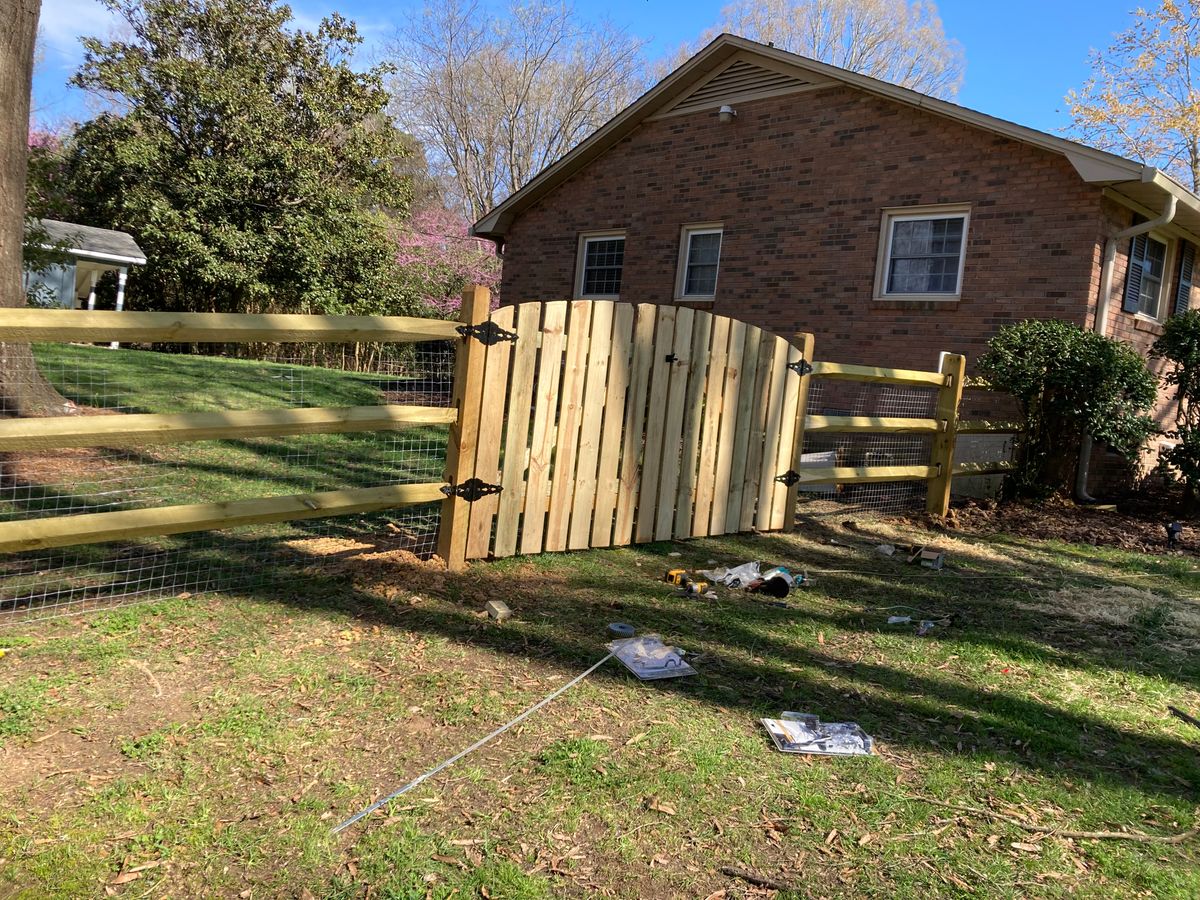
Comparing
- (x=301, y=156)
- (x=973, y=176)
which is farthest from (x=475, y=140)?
(x=973, y=176)

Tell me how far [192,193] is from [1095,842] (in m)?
22.8

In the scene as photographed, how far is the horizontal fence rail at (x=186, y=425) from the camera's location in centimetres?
329

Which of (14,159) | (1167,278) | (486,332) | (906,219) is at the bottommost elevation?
(486,332)

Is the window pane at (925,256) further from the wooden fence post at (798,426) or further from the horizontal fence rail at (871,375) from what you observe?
the wooden fence post at (798,426)

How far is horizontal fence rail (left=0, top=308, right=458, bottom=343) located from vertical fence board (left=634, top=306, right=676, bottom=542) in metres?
1.56

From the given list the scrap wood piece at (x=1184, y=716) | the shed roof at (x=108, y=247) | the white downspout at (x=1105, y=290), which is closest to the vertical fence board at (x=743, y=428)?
the scrap wood piece at (x=1184, y=716)

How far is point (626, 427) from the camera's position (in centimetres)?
547

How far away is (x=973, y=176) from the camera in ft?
34.8

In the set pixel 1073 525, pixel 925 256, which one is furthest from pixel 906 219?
pixel 1073 525

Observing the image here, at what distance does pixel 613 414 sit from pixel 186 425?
2544mm

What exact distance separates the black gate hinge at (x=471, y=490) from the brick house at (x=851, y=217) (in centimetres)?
800

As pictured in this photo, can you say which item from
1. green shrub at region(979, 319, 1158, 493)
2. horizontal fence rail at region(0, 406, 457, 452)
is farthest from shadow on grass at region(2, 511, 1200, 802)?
green shrub at region(979, 319, 1158, 493)

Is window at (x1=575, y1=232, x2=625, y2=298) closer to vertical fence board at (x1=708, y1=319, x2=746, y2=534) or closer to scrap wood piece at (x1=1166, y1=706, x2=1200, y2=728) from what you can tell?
vertical fence board at (x1=708, y1=319, x2=746, y2=534)

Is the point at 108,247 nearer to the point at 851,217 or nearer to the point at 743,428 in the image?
the point at 851,217
